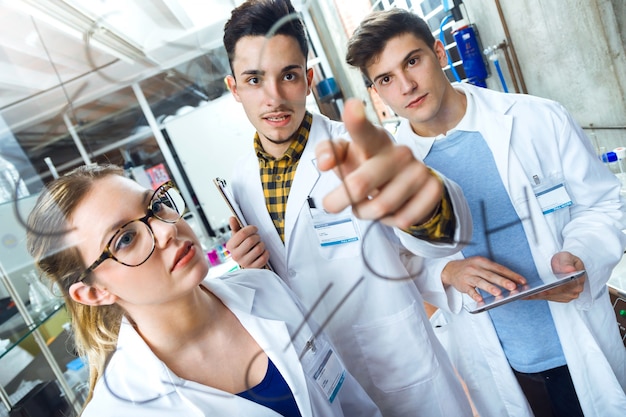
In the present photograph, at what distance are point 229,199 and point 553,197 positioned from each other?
0.38m

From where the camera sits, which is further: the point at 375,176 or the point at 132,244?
the point at 132,244

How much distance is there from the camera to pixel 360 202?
22cm

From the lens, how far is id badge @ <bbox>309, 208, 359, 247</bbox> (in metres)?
0.39

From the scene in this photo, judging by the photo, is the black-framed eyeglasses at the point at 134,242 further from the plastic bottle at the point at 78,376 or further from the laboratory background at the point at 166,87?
the plastic bottle at the point at 78,376

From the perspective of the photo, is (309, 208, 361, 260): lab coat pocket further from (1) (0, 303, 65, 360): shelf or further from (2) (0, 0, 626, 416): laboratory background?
(1) (0, 303, 65, 360): shelf

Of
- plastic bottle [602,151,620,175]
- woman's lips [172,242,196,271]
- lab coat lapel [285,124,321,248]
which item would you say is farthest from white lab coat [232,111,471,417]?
plastic bottle [602,151,620,175]

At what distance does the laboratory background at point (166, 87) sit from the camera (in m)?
0.35

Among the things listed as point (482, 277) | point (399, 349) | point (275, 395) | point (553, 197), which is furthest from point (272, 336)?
point (553, 197)

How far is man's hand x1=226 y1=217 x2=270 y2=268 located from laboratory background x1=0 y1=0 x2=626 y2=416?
3 centimetres

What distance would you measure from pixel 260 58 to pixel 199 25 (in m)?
0.15

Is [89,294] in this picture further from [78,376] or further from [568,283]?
[568,283]

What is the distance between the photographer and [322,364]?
478 mm

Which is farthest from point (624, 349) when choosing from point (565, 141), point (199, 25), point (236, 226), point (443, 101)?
point (199, 25)

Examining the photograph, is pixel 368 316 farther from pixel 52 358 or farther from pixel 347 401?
pixel 52 358
